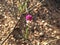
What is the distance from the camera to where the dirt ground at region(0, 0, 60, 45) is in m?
2.12

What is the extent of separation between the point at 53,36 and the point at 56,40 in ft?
0.18

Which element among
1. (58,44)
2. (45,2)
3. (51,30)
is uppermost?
(45,2)

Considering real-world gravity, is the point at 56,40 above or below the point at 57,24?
below

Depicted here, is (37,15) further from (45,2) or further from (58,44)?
(58,44)

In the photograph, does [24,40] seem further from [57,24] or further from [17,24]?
[57,24]

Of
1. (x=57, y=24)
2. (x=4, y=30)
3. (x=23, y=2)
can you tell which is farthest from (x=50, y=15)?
(x=4, y=30)

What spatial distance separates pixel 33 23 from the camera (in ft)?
7.38

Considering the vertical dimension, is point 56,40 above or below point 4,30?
below

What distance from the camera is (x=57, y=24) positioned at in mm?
2271

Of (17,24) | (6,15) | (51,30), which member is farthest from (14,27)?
(51,30)

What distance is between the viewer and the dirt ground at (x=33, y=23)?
2.12 metres

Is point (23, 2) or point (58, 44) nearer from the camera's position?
point (58, 44)

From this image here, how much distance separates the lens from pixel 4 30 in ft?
7.22

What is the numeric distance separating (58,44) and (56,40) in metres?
0.05
